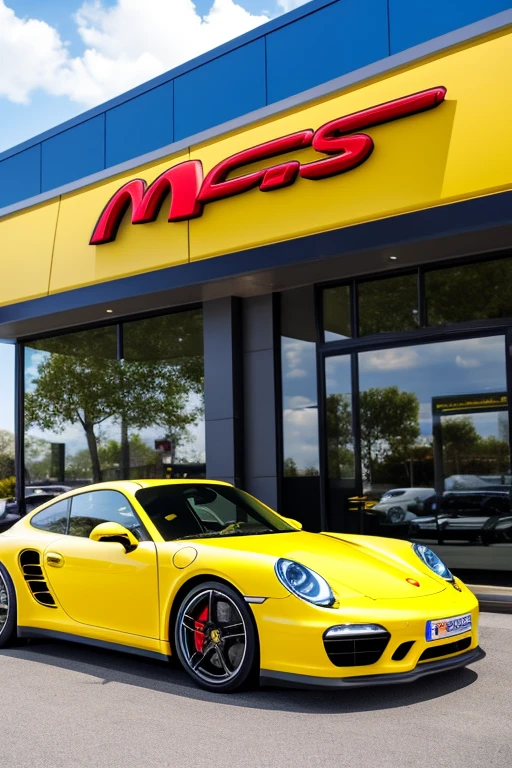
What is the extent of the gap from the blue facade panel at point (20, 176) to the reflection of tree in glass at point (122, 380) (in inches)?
100

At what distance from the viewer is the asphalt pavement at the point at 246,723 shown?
382 centimetres

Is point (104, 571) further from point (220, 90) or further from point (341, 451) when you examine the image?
point (220, 90)

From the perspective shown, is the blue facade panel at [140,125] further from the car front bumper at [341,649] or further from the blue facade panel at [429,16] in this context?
the car front bumper at [341,649]

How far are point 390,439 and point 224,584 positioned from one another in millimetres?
5540

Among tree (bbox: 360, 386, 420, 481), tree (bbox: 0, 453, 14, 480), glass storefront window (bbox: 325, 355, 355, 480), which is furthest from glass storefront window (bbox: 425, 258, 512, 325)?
tree (bbox: 0, 453, 14, 480)

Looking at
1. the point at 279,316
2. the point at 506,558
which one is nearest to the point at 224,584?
the point at 506,558

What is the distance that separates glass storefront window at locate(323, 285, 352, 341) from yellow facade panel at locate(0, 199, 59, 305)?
4517 mm

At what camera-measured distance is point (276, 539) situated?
5551 mm

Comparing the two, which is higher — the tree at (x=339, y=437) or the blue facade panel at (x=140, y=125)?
the blue facade panel at (x=140, y=125)

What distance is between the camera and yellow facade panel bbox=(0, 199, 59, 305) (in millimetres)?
12852

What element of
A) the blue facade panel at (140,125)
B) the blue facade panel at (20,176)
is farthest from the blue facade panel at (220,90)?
the blue facade panel at (20,176)

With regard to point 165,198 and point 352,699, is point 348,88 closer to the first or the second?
point 165,198

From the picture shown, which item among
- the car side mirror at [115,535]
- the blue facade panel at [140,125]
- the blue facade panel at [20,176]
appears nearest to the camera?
the car side mirror at [115,535]

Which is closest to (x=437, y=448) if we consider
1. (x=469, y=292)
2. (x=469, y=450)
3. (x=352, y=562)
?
(x=469, y=450)
